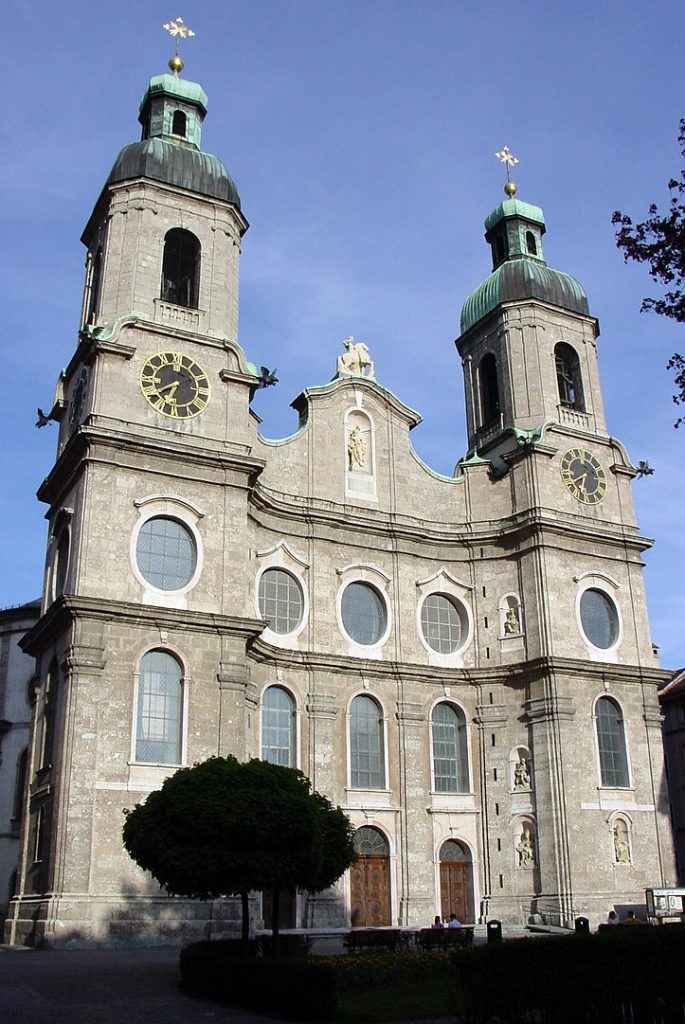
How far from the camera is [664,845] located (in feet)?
116

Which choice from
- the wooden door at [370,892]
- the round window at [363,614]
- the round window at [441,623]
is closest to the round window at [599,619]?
the round window at [441,623]

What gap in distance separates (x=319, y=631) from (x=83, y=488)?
9.28m

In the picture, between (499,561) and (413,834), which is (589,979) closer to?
(413,834)

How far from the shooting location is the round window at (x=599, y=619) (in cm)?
3750

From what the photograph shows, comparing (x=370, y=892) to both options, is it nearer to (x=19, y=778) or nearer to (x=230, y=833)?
(x=230, y=833)

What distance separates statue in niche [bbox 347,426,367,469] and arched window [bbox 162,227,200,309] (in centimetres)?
765

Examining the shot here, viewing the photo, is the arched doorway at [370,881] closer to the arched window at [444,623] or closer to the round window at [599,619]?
the arched window at [444,623]

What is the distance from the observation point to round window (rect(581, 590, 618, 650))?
1476 inches

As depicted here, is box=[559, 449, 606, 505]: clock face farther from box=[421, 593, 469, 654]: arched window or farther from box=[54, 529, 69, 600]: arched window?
box=[54, 529, 69, 600]: arched window

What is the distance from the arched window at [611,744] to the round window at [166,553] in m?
15.4

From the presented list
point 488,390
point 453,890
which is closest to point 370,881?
point 453,890

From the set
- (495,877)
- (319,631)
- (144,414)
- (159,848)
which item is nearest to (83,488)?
(144,414)

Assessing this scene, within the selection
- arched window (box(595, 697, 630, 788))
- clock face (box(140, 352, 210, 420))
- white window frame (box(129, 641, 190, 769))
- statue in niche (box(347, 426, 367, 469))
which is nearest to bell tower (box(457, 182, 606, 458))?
statue in niche (box(347, 426, 367, 469))

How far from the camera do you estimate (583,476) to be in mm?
39750
